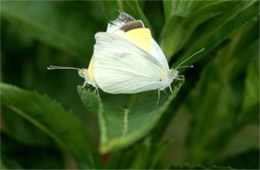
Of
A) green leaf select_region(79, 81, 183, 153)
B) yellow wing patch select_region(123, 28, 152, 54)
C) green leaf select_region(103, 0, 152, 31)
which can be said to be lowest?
green leaf select_region(79, 81, 183, 153)

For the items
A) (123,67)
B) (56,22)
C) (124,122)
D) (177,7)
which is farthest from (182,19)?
(56,22)

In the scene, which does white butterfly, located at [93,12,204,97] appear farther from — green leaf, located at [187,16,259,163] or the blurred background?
green leaf, located at [187,16,259,163]

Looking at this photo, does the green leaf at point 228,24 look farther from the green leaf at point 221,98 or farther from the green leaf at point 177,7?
the green leaf at point 221,98

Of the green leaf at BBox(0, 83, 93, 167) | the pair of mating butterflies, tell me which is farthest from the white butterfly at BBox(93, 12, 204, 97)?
the green leaf at BBox(0, 83, 93, 167)

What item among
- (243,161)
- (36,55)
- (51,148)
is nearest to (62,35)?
(36,55)

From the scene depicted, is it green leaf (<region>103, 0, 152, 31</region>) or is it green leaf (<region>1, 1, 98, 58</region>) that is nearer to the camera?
green leaf (<region>103, 0, 152, 31</region>)

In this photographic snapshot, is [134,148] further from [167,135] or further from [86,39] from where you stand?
[167,135]

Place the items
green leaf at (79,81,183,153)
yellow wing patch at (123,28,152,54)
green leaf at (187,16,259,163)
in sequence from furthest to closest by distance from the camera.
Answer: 1. green leaf at (187,16,259,163)
2. yellow wing patch at (123,28,152,54)
3. green leaf at (79,81,183,153)

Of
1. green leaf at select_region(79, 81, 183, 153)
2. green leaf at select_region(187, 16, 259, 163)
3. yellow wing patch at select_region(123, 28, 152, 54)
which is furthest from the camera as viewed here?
green leaf at select_region(187, 16, 259, 163)

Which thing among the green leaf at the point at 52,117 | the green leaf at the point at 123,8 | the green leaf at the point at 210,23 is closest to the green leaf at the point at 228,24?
the green leaf at the point at 210,23
